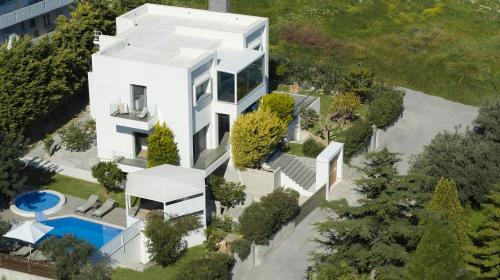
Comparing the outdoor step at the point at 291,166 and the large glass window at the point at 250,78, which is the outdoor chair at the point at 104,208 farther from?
the outdoor step at the point at 291,166

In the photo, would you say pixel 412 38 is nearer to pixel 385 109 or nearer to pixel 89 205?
pixel 385 109

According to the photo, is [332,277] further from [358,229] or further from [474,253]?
[474,253]

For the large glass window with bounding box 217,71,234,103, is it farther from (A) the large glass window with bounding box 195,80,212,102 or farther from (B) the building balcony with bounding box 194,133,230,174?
(B) the building balcony with bounding box 194,133,230,174

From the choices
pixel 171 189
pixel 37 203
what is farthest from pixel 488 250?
pixel 37 203

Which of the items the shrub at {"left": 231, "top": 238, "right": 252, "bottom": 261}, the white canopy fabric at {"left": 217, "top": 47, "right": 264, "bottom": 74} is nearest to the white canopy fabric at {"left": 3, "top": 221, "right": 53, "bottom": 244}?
the shrub at {"left": 231, "top": 238, "right": 252, "bottom": 261}

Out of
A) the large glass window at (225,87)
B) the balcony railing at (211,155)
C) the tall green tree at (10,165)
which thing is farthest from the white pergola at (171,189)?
the tall green tree at (10,165)

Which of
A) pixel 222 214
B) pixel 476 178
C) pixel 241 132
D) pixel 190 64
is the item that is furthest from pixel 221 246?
pixel 476 178
